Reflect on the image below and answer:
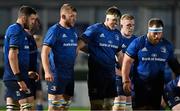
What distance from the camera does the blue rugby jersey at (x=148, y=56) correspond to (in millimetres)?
12531

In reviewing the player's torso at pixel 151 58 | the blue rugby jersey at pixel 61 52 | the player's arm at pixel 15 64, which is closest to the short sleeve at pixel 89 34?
the blue rugby jersey at pixel 61 52

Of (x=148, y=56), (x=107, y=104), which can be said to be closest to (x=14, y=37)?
(x=107, y=104)

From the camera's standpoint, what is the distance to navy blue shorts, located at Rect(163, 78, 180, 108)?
45.4ft

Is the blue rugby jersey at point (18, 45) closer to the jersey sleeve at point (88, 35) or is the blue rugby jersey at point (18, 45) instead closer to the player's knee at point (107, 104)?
the jersey sleeve at point (88, 35)

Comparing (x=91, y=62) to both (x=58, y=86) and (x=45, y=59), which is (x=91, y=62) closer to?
(x=58, y=86)

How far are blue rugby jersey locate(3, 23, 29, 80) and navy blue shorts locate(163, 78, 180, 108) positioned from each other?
284 centimetres

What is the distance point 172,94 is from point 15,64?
3301 millimetres

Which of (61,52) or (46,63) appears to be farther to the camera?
(61,52)

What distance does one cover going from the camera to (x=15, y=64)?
1240 cm

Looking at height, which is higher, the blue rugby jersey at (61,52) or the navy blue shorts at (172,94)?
the blue rugby jersey at (61,52)

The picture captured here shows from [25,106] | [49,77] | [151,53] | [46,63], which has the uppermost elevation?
[151,53]

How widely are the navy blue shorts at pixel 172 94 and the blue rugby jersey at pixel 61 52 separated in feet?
6.98

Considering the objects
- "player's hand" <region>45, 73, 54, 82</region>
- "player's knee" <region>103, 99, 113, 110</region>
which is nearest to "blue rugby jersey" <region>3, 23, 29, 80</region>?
"player's hand" <region>45, 73, 54, 82</region>

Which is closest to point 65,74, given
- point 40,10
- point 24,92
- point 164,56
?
point 24,92
